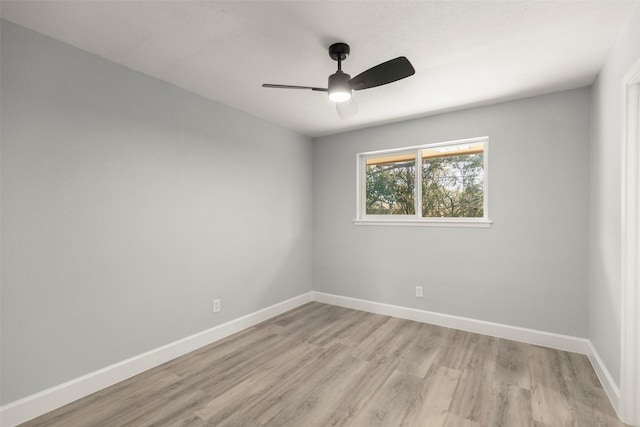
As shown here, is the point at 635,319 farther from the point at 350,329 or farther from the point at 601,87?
the point at 350,329

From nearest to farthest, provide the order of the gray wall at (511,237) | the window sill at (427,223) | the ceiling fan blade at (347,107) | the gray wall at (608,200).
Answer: the gray wall at (608,200) < the ceiling fan blade at (347,107) < the gray wall at (511,237) < the window sill at (427,223)

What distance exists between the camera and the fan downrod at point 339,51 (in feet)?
6.43

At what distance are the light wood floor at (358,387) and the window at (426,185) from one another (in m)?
1.33

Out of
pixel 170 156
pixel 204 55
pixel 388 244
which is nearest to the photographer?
pixel 204 55

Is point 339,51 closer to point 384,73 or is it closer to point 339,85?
point 339,85

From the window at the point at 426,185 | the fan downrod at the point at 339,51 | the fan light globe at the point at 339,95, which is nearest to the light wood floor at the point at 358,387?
the window at the point at 426,185

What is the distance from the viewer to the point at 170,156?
2.61m

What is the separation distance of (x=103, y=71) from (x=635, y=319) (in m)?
3.86

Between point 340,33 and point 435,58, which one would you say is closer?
point 340,33

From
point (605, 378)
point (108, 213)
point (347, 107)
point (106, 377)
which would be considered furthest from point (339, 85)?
point (605, 378)

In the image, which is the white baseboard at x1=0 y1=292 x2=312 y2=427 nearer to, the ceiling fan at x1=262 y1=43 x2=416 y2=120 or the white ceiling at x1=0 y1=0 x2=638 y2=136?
the white ceiling at x1=0 y1=0 x2=638 y2=136

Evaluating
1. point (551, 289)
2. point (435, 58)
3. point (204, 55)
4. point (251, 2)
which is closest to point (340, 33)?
point (251, 2)

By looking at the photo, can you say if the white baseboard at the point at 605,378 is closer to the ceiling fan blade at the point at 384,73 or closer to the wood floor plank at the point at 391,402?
the wood floor plank at the point at 391,402

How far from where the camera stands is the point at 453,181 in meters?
3.41
